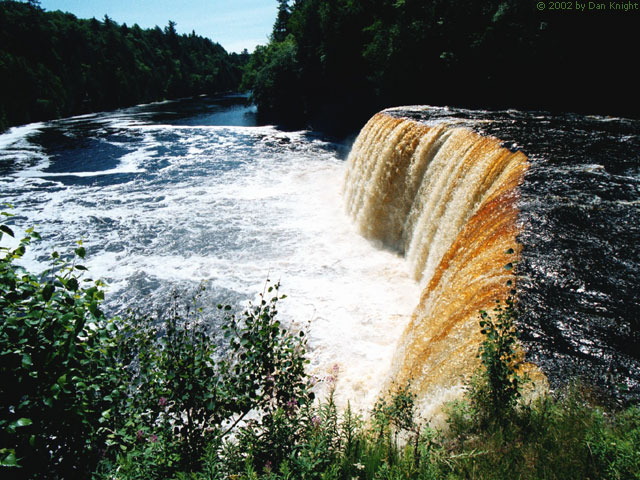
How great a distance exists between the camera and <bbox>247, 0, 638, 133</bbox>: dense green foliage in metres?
13.2

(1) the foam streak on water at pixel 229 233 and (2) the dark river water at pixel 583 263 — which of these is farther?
(1) the foam streak on water at pixel 229 233

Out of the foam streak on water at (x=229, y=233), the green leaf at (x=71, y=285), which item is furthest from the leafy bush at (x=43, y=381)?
the foam streak on water at (x=229, y=233)

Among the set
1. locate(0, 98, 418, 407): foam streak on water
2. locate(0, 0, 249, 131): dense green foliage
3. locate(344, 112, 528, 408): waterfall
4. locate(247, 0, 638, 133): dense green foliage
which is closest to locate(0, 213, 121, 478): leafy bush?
locate(344, 112, 528, 408): waterfall

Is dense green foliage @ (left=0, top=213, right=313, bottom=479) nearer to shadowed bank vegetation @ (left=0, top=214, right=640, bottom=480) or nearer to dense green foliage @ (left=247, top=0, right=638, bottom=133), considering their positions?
shadowed bank vegetation @ (left=0, top=214, right=640, bottom=480)

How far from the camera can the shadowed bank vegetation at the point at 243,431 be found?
201cm

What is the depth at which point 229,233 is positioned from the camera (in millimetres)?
11055

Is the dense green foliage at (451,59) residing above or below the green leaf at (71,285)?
above

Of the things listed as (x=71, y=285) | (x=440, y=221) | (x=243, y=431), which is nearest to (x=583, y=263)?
(x=440, y=221)

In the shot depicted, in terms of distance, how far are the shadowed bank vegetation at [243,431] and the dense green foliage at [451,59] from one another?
1530 cm

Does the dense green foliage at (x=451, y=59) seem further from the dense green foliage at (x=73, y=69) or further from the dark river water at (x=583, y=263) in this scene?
the dense green foliage at (x=73, y=69)

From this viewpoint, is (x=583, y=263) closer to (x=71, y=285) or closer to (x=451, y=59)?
(x=71, y=285)

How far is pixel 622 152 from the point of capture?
677 centimetres

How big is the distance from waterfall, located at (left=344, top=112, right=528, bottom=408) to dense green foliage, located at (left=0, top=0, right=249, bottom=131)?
1367 inches

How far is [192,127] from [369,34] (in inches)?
630
